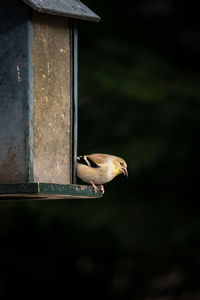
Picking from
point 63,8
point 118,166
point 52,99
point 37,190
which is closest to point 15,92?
point 52,99

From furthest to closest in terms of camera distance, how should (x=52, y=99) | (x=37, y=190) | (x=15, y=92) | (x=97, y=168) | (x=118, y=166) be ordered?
1. (x=118, y=166)
2. (x=97, y=168)
3. (x=52, y=99)
4. (x=15, y=92)
5. (x=37, y=190)

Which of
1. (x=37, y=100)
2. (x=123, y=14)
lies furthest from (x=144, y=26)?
(x=37, y=100)

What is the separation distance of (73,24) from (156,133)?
7.25 ft

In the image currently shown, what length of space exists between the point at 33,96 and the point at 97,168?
1116 mm

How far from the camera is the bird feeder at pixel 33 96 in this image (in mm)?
3801

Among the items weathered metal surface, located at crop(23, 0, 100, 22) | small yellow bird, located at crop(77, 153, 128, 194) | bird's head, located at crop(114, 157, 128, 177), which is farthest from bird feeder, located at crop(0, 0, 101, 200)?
bird's head, located at crop(114, 157, 128, 177)

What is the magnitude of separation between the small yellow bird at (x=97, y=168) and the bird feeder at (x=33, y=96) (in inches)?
16.8

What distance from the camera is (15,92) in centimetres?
386

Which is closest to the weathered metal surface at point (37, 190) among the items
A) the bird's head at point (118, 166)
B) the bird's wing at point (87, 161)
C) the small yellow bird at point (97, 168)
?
the small yellow bird at point (97, 168)

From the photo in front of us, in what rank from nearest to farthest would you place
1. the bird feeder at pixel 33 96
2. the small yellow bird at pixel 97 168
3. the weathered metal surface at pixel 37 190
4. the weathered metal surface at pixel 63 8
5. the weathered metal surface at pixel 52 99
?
the weathered metal surface at pixel 37 190
the weathered metal surface at pixel 63 8
the bird feeder at pixel 33 96
the weathered metal surface at pixel 52 99
the small yellow bird at pixel 97 168

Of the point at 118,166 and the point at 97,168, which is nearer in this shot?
the point at 97,168

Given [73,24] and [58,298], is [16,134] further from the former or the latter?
[58,298]

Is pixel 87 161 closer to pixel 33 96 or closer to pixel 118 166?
pixel 118 166

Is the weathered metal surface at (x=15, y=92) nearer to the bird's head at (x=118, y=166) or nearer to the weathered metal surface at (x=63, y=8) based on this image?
the weathered metal surface at (x=63, y=8)
